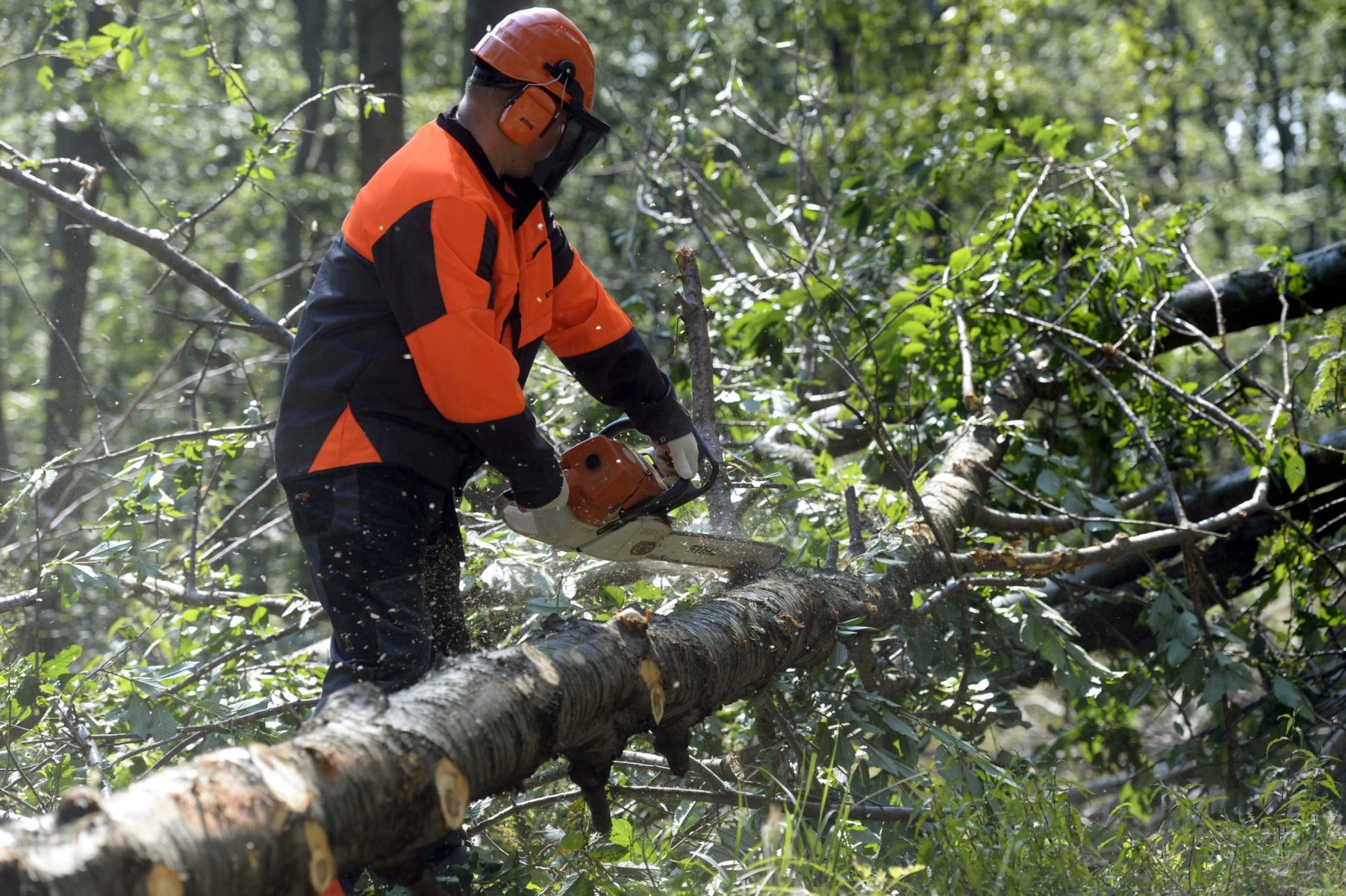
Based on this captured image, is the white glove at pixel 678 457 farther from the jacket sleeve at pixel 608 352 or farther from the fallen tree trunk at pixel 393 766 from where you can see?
the fallen tree trunk at pixel 393 766

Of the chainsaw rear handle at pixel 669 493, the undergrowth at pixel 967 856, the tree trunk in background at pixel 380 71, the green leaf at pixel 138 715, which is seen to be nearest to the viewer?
the undergrowth at pixel 967 856

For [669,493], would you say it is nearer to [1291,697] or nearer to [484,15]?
[1291,697]

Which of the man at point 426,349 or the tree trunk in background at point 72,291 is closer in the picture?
the man at point 426,349

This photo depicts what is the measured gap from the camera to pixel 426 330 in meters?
2.45

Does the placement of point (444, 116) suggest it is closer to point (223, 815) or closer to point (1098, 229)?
point (223, 815)

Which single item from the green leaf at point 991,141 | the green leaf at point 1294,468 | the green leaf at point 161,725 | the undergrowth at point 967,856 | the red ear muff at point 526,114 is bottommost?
the undergrowth at point 967,856

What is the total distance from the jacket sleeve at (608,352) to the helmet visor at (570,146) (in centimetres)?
30

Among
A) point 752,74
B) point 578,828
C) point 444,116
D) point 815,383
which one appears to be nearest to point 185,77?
point 752,74

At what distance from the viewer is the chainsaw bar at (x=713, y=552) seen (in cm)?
295

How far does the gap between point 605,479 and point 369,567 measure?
0.66 m

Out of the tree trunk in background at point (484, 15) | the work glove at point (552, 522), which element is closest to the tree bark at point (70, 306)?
the tree trunk in background at point (484, 15)

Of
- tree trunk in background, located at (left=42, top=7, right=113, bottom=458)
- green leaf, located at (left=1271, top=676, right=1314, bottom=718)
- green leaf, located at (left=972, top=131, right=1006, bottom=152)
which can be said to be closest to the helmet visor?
green leaf, located at (left=972, top=131, right=1006, bottom=152)

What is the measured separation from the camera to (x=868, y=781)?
9.20ft

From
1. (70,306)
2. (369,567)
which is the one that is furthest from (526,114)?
→ (70,306)
